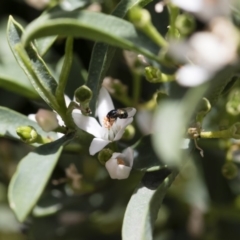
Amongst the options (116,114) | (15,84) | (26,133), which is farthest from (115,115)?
(15,84)

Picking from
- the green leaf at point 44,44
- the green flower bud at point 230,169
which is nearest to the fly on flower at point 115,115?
the green leaf at point 44,44

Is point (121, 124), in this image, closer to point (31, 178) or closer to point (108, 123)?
point (108, 123)

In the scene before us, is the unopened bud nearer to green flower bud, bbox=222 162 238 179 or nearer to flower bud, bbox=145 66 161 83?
flower bud, bbox=145 66 161 83

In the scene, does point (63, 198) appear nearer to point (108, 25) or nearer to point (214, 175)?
point (214, 175)

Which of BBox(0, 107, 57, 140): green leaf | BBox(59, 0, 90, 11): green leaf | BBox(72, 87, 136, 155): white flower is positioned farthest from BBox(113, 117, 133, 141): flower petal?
BBox(59, 0, 90, 11): green leaf

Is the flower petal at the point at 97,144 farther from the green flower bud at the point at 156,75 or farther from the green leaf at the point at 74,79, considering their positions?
the green leaf at the point at 74,79

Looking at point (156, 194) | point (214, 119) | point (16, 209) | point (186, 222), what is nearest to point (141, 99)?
point (214, 119)

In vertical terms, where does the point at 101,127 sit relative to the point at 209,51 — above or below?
below
